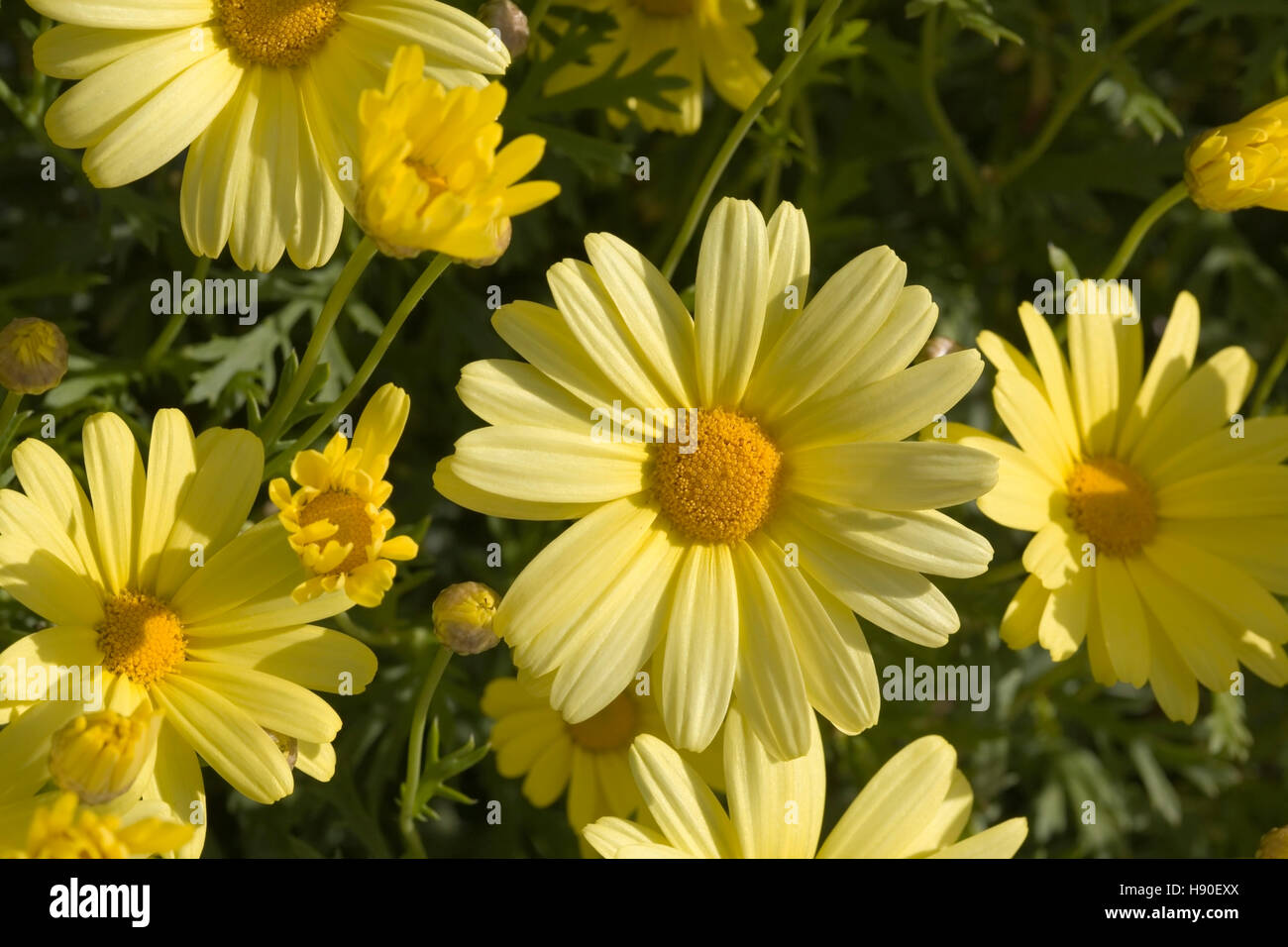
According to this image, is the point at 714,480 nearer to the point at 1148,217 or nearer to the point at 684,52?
the point at 1148,217

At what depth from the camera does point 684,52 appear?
2994 mm

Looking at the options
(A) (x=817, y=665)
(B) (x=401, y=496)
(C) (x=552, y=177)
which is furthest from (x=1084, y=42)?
(B) (x=401, y=496)

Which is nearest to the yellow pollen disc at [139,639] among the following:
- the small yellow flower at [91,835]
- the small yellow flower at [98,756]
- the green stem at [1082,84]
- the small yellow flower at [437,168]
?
the small yellow flower at [98,756]

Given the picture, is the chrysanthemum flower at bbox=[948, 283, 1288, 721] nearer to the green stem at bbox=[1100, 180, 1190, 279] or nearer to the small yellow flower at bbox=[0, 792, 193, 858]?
the green stem at bbox=[1100, 180, 1190, 279]

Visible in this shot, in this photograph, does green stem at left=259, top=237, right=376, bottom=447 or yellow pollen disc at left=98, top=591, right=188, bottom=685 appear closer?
green stem at left=259, top=237, right=376, bottom=447

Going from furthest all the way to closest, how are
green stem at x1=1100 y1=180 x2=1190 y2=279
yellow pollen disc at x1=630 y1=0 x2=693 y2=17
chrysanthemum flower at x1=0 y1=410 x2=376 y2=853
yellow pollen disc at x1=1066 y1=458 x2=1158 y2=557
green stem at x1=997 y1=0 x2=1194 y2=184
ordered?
yellow pollen disc at x1=630 y1=0 x2=693 y2=17 < green stem at x1=997 y1=0 x2=1194 y2=184 < yellow pollen disc at x1=1066 y1=458 x2=1158 y2=557 < green stem at x1=1100 y1=180 x2=1190 y2=279 < chrysanthemum flower at x1=0 y1=410 x2=376 y2=853

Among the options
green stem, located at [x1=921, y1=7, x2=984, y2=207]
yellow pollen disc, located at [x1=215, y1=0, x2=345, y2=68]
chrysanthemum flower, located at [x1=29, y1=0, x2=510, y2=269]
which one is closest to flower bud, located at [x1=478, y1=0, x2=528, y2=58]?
chrysanthemum flower, located at [x1=29, y1=0, x2=510, y2=269]

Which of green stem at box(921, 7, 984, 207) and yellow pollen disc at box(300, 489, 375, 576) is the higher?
green stem at box(921, 7, 984, 207)

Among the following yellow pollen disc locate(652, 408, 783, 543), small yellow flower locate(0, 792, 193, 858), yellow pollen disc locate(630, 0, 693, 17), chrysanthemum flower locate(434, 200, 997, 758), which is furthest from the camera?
yellow pollen disc locate(630, 0, 693, 17)

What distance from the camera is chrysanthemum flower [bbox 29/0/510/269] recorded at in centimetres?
213

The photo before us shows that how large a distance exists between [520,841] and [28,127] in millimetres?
1927

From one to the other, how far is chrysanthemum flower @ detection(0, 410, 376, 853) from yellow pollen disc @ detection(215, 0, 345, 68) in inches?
25.9

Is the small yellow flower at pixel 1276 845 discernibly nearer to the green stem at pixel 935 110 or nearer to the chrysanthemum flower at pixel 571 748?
the chrysanthemum flower at pixel 571 748
